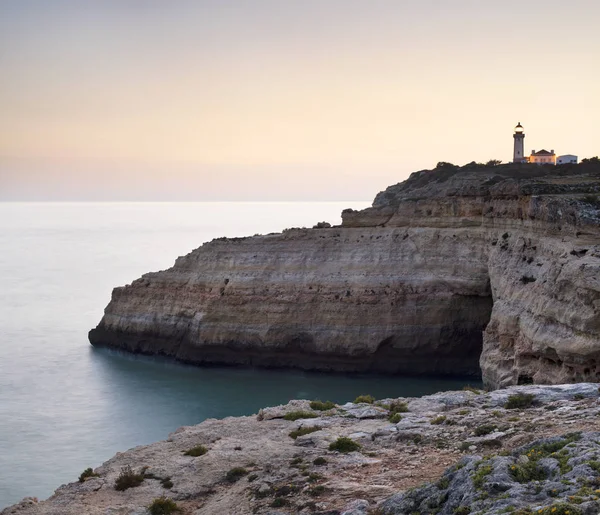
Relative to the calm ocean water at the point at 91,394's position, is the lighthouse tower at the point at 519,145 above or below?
above

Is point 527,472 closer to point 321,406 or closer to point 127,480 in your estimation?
point 127,480

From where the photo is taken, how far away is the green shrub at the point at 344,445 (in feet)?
53.5

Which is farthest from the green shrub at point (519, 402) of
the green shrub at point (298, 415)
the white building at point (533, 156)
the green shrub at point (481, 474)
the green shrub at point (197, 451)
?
the white building at point (533, 156)

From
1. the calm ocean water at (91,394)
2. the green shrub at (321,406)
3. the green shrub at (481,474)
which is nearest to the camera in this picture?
the green shrub at (481,474)

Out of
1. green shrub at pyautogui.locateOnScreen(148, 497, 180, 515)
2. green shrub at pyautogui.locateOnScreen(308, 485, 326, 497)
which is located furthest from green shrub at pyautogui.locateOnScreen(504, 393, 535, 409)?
green shrub at pyautogui.locateOnScreen(148, 497, 180, 515)

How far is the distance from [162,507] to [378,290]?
980 inches

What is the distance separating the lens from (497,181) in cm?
5716

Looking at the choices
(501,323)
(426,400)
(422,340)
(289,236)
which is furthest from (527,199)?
(426,400)

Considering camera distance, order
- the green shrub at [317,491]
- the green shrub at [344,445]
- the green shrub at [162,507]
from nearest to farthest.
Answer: the green shrub at [317,491], the green shrub at [162,507], the green shrub at [344,445]

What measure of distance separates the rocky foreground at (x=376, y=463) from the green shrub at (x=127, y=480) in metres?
0.03

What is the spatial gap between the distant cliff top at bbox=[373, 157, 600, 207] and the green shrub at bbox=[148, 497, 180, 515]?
25.3m

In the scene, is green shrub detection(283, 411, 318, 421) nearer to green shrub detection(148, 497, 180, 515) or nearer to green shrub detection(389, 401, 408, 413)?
green shrub detection(389, 401, 408, 413)

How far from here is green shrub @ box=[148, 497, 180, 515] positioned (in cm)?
1472

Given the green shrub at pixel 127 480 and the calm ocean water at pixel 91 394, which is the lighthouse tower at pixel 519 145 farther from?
the green shrub at pixel 127 480
